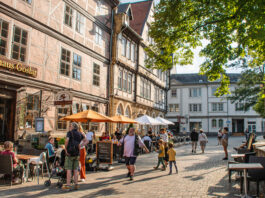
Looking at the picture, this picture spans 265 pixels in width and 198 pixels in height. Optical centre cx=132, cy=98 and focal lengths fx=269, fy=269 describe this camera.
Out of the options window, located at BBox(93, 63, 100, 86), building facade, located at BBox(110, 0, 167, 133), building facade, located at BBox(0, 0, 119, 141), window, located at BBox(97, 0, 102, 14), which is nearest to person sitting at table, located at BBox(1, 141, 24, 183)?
building facade, located at BBox(0, 0, 119, 141)

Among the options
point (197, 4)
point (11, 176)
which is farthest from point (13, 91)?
point (197, 4)

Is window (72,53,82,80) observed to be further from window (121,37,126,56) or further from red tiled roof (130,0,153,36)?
red tiled roof (130,0,153,36)

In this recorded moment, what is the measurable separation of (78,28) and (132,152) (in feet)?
38.6

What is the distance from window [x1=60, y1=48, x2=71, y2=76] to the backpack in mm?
9670

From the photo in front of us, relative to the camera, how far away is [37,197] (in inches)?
264

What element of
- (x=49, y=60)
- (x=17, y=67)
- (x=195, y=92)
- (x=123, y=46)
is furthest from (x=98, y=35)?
(x=195, y=92)

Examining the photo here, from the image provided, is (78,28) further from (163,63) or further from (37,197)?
(37,197)

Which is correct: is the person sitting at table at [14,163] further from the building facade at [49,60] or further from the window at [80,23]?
the window at [80,23]

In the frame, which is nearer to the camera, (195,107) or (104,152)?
(104,152)

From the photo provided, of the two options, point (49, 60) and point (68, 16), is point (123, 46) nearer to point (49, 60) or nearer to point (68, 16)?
point (68, 16)

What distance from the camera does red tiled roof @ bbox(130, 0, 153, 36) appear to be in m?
30.4

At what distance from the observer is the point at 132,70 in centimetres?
2698

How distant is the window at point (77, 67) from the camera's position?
1795 cm

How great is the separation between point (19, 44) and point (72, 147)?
8.03 meters
